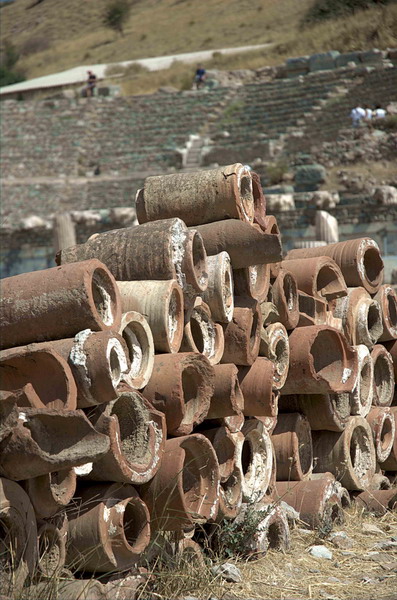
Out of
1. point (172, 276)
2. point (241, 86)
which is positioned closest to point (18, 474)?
point (172, 276)

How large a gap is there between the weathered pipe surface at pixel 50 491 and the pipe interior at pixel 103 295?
63 centimetres

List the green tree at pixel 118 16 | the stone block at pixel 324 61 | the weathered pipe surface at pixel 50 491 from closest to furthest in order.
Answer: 1. the weathered pipe surface at pixel 50 491
2. the stone block at pixel 324 61
3. the green tree at pixel 118 16

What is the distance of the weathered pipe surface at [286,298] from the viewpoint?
434 centimetres

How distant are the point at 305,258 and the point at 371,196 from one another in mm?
10026

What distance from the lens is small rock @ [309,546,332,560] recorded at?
148 inches

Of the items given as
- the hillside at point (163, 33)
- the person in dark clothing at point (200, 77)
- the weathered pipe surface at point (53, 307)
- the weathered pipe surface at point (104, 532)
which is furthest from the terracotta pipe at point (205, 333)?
the hillside at point (163, 33)

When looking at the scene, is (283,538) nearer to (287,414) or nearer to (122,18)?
(287,414)

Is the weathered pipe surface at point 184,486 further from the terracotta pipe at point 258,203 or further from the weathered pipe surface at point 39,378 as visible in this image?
the terracotta pipe at point 258,203

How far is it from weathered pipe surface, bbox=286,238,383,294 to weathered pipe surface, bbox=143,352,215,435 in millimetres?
1941

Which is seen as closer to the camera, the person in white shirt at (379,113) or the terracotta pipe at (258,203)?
the terracotta pipe at (258,203)

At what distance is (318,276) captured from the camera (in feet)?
16.2

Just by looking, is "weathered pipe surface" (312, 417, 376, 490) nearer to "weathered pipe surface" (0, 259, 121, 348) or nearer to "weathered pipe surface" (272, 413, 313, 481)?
"weathered pipe surface" (272, 413, 313, 481)

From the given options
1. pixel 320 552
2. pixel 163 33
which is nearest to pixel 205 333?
pixel 320 552

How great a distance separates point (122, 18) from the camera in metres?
45.0
